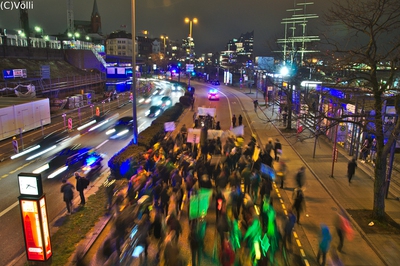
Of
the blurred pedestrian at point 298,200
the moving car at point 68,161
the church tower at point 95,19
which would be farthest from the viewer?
the church tower at point 95,19

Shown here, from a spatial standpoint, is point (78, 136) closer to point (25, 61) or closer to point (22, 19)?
point (25, 61)

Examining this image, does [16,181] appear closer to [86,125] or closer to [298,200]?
[298,200]

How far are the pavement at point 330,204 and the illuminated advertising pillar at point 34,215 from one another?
37.4 inches

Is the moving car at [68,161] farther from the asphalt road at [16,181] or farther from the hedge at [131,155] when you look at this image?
the hedge at [131,155]

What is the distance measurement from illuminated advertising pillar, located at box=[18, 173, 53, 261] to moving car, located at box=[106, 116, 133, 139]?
15.7m

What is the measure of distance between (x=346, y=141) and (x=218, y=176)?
11061 millimetres

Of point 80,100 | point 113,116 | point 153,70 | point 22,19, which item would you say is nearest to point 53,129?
point 113,116

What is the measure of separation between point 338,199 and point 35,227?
10.5 m

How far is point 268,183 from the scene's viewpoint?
1096 cm

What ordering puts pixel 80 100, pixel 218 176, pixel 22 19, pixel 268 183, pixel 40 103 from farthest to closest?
1. pixel 22 19
2. pixel 80 100
3. pixel 40 103
4. pixel 218 176
5. pixel 268 183

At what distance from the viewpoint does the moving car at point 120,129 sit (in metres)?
24.1

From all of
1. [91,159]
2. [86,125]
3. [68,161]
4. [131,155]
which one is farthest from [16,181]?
[86,125]

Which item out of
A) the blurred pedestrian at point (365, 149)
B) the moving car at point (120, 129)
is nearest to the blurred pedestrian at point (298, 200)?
the blurred pedestrian at point (365, 149)

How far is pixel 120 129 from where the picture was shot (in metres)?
26.2
